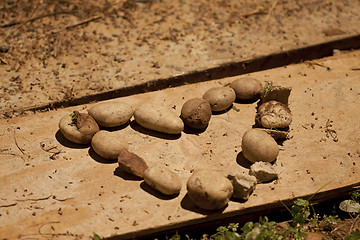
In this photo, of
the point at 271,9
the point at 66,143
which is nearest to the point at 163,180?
the point at 66,143

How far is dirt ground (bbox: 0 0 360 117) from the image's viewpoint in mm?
4137

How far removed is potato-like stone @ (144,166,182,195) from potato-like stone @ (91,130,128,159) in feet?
1.09

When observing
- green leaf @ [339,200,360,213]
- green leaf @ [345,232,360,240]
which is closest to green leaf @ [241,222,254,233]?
green leaf @ [345,232,360,240]

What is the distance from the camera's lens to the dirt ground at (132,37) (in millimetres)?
4137

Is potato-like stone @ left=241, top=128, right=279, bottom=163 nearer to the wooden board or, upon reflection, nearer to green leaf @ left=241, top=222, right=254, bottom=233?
the wooden board

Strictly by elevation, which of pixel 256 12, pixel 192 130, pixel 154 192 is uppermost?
pixel 256 12

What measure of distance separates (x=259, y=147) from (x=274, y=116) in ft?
1.36

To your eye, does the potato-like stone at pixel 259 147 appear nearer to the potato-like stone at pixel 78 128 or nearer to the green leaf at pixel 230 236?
the green leaf at pixel 230 236

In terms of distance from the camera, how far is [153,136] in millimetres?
3555

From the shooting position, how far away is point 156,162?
3.34 m

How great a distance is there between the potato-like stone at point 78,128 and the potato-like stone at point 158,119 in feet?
1.18

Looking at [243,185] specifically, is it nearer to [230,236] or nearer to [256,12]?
[230,236]

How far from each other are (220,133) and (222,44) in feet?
4.32

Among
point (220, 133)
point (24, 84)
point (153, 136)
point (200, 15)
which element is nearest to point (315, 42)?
point (200, 15)
